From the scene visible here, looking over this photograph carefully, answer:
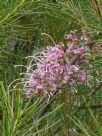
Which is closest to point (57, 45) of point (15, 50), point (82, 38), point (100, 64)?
point (82, 38)

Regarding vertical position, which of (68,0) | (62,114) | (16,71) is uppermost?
(68,0)

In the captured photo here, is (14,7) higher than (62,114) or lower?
higher

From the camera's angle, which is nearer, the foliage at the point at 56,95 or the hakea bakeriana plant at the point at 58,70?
the foliage at the point at 56,95

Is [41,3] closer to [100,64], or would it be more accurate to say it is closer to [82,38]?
[82,38]

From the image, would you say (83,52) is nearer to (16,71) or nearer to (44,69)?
(44,69)

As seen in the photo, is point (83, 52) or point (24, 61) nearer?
point (83, 52)

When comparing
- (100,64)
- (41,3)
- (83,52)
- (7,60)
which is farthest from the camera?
(7,60)

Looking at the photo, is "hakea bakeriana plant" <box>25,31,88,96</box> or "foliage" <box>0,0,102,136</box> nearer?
"foliage" <box>0,0,102,136</box>

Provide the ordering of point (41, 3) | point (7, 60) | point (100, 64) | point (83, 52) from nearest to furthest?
point (100, 64), point (83, 52), point (41, 3), point (7, 60)
